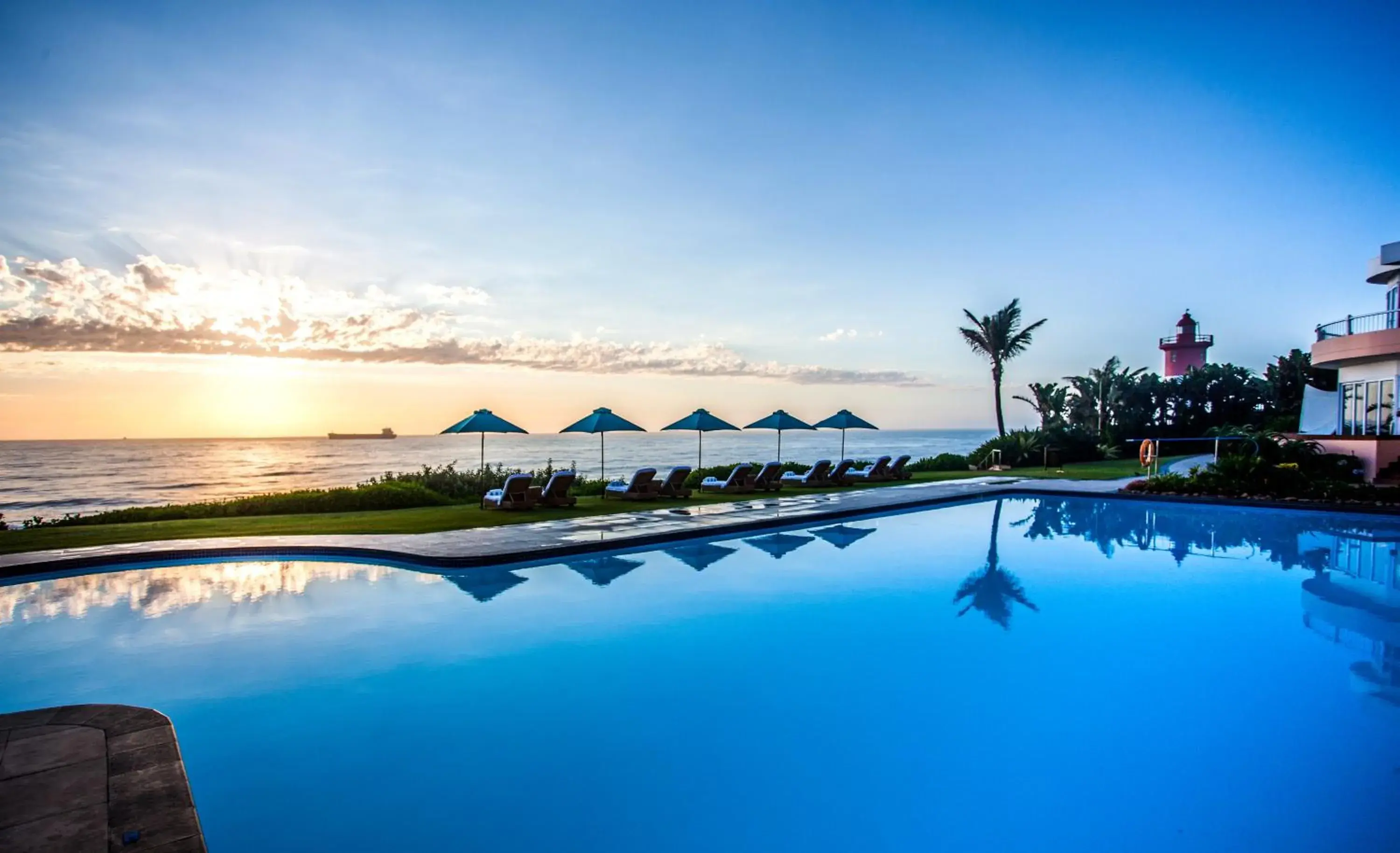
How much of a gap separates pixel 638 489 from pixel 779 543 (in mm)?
5275

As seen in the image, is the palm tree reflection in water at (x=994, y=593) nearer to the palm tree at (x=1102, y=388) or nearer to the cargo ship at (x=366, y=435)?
the palm tree at (x=1102, y=388)

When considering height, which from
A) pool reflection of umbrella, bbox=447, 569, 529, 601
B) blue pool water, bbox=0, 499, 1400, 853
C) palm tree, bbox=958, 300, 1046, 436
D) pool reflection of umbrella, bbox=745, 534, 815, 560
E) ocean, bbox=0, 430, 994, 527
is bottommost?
ocean, bbox=0, 430, 994, 527

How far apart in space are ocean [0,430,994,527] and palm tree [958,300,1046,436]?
18.5 metres

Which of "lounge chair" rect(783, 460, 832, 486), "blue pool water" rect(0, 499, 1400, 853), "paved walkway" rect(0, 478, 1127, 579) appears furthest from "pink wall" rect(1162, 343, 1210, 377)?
"blue pool water" rect(0, 499, 1400, 853)

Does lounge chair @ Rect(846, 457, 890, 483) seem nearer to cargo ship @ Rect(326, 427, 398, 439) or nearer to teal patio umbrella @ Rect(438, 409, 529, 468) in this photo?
teal patio umbrella @ Rect(438, 409, 529, 468)

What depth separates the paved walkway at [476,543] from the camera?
28.5ft

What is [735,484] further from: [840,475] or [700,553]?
[700,553]

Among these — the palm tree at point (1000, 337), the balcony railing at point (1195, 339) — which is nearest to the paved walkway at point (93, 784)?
the palm tree at point (1000, 337)

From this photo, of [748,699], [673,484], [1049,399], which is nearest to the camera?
[748,699]

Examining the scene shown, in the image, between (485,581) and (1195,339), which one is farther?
(1195,339)

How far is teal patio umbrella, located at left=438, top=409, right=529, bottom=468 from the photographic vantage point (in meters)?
15.5

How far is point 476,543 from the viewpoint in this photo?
9625mm

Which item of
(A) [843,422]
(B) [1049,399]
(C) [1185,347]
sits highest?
(C) [1185,347]

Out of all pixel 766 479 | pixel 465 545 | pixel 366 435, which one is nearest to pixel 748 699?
pixel 465 545
